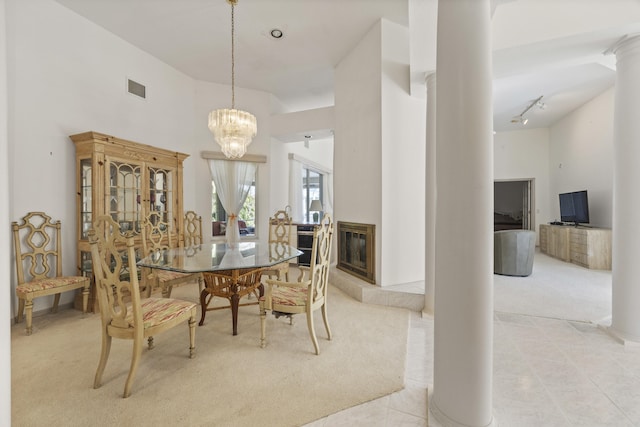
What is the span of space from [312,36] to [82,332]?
4.28 metres

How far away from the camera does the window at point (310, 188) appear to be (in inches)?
324

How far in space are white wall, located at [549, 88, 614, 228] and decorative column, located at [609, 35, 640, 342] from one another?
4.19 m

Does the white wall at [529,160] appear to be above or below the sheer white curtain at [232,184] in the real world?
above

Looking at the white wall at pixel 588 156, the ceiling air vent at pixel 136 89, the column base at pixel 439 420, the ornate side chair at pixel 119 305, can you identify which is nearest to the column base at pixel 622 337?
the column base at pixel 439 420

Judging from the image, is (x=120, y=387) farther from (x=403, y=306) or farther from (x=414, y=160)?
(x=414, y=160)

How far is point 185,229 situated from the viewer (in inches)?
177

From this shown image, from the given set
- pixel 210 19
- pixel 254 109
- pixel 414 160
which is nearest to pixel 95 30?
pixel 210 19

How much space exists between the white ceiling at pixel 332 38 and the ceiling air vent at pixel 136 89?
21.1 inches

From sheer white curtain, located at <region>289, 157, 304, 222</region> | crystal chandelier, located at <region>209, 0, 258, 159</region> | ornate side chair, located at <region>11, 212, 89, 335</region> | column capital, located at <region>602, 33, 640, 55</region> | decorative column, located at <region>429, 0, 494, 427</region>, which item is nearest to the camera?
decorative column, located at <region>429, 0, 494, 427</region>

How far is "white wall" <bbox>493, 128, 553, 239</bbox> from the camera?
7.81m

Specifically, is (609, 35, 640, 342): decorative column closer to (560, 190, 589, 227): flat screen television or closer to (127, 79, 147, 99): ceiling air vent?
(560, 190, 589, 227): flat screen television

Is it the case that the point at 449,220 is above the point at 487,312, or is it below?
above

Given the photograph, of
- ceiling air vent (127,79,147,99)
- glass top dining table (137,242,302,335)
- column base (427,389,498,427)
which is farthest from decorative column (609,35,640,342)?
ceiling air vent (127,79,147,99)

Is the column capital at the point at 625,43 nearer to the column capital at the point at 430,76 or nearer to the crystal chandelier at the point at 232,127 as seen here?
the column capital at the point at 430,76
